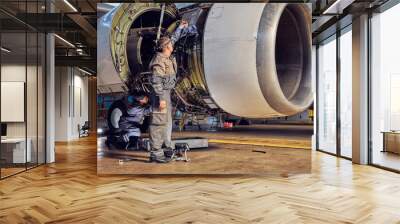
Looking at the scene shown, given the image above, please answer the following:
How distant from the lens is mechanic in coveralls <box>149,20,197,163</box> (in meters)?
5.26

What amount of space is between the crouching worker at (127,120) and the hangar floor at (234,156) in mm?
142

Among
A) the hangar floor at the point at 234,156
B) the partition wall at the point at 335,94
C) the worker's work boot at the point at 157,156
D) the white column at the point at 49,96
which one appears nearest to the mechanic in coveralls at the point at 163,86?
the worker's work boot at the point at 157,156

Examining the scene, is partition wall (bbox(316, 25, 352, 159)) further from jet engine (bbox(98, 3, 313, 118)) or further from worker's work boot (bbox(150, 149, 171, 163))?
worker's work boot (bbox(150, 149, 171, 163))

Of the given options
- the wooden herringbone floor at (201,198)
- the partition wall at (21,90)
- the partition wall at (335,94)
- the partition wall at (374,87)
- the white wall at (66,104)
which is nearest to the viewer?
the wooden herringbone floor at (201,198)

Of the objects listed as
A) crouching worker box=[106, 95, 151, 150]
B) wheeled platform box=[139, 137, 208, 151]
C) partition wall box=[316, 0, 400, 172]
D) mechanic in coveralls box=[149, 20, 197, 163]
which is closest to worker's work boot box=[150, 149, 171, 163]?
mechanic in coveralls box=[149, 20, 197, 163]

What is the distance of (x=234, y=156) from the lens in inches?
210

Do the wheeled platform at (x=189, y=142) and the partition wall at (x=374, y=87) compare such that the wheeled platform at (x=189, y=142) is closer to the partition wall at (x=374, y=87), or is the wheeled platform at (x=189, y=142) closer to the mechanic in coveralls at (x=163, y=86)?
the mechanic in coveralls at (x=163, y=86)

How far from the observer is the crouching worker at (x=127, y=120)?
527 cm

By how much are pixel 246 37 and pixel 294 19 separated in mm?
891

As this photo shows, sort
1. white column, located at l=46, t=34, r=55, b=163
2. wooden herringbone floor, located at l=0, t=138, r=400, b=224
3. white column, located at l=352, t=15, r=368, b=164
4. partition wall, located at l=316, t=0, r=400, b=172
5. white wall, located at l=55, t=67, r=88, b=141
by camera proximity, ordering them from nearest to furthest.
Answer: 1. wooden herringbone floor, located at l=0, t=138, r=400, b=224
2. partition wall, located at l=316, t=0, r=400, b=172
3. white column, located at l=352, t=15, r=368, b=164
4. white column, located at l=46, t=34, r=55, b=163
5. white wall, located at l=55, t=67, r=88, b=141

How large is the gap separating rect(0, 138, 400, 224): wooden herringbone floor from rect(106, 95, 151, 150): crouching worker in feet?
1.87

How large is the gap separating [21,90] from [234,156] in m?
4.01

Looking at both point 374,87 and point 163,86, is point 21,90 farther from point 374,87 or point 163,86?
point 374,87

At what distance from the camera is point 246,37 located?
5145 mm
